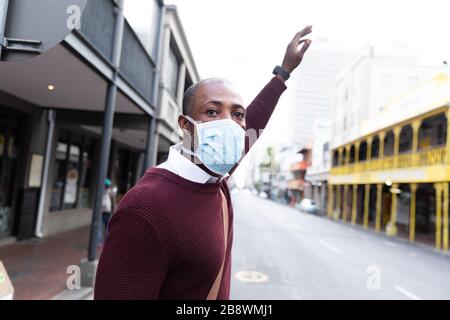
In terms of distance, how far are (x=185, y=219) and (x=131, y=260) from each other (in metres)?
0.19

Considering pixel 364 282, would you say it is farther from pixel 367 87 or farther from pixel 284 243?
pixel 367 87

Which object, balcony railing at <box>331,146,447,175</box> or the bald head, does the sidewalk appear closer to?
the bald head

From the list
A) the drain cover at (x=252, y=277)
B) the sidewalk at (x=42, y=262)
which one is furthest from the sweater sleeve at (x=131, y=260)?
the drain cover at (x=252, y=277)

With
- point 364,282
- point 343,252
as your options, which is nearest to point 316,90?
point 364,282

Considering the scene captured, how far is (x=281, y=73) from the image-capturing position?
1.79 m

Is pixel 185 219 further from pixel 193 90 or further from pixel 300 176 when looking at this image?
pixel 300 176

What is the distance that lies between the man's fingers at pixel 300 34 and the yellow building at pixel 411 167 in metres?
11.3

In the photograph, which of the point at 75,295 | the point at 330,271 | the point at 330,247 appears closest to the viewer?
the point at 75,295

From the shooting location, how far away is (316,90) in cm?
234

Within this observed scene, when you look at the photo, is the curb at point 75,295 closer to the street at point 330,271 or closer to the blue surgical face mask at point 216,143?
the street at point 330,271

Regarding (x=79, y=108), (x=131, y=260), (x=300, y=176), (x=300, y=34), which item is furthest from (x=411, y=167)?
(x=300, y=176)

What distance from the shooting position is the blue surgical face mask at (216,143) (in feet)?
4.09

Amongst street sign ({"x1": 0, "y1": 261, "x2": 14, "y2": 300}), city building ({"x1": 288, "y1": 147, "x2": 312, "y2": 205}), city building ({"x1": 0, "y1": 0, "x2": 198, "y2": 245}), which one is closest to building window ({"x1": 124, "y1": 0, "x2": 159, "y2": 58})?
city building ({"x1": 0, "y1": 0, "x2": 198, "y2": 245})

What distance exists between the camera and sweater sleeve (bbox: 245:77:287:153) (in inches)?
71.7
